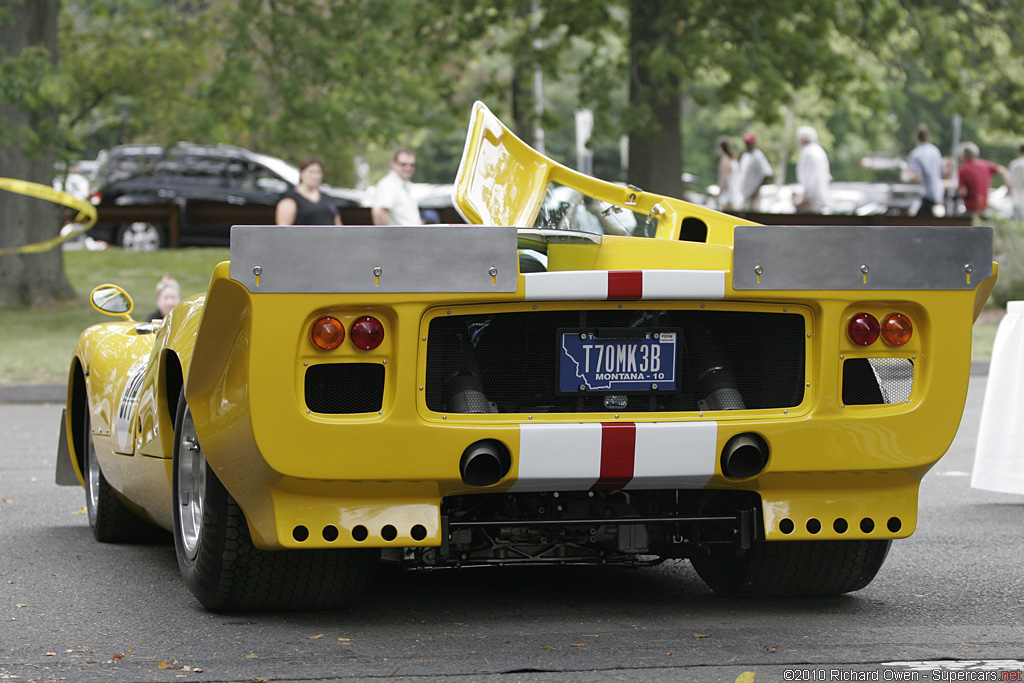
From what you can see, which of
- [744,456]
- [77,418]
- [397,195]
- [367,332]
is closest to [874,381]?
[744,456]

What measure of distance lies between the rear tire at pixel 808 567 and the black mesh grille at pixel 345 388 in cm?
147

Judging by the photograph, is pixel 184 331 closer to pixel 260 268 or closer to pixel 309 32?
pixel 260 268

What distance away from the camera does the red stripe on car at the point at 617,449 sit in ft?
13.6

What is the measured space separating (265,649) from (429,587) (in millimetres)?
1127

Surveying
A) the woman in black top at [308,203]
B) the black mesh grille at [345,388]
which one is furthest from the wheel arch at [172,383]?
the woman in black top at [308,203]

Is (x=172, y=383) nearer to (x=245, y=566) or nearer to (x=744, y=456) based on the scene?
(x=245, y=566)

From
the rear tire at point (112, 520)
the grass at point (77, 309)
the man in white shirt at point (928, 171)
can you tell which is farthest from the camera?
the man in white shirt at point (928, 171)

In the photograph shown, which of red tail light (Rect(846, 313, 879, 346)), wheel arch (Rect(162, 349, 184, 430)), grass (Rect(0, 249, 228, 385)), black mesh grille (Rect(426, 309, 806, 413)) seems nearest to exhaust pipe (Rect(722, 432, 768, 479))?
black mesh grille (Rect(426, 309, 806, 413))

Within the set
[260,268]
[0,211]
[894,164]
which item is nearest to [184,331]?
[260,268]

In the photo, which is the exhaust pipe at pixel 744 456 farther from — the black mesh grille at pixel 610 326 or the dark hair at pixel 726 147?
the dark hair at pixel 726 147

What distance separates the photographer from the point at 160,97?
20.8m

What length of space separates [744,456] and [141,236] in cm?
2344

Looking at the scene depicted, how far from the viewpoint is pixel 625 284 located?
4133 millimetres

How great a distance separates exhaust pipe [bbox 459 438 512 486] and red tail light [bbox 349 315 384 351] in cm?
40
